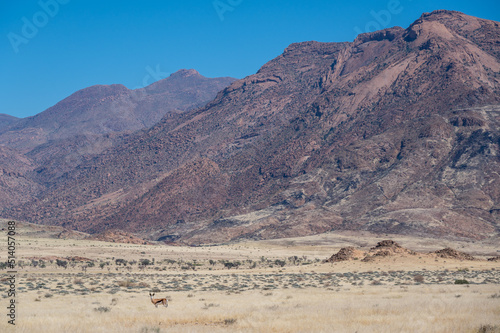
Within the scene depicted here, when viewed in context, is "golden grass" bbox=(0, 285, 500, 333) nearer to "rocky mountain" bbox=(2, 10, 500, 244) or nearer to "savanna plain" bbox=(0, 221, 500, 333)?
"savanna plain" bbox=(0, 221, 500, 333)

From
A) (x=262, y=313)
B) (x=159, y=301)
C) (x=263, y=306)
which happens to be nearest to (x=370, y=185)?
(x=263, y=306)

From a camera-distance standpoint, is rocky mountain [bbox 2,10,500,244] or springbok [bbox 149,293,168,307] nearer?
springbok [bbox 149,293,168,307]

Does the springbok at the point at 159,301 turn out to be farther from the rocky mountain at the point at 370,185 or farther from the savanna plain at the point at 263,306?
the rocky mountain at the point at 370,185

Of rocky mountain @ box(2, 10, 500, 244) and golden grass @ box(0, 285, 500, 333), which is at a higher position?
rocky mountain @ box(2, 10, 500, 244)

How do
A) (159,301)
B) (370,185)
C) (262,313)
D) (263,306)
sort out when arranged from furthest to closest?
(370,185) → (263,306) → (159,301) → (262,313)

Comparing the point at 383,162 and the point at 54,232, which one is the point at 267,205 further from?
the point at 54,232

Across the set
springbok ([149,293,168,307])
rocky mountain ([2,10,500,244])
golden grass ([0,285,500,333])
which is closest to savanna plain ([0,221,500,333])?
golden grass ([0,285,500,333])

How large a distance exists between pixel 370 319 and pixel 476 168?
141107 mm

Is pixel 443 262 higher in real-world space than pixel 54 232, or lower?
lower

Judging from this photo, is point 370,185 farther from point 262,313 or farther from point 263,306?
point 262,313

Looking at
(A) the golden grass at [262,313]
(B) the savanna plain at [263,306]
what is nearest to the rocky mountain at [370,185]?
(B) the savanna plain at [263,306]

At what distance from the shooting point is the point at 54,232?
127688 millimetres

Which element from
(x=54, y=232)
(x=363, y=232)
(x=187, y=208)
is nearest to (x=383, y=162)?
(x=363, y=232)

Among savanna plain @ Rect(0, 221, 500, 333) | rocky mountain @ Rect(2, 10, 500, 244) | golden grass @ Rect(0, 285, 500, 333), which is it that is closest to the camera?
golden grass @ Rect(0, 285, 500, 333)
